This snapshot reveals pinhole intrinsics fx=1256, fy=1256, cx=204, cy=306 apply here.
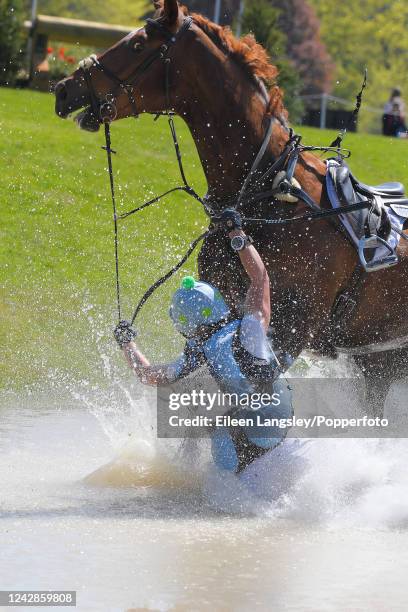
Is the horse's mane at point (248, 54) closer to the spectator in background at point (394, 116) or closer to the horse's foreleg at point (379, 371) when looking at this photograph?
the horse's foreleg at point (379, 371)

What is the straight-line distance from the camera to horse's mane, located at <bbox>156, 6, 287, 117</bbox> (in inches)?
257

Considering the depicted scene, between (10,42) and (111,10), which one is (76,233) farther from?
(111,10)

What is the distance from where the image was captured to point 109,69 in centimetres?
643

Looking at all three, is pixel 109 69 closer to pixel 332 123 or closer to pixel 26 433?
pixel 26 433

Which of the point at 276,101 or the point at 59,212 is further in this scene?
the point at 59,212

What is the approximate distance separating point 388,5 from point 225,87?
4485cm

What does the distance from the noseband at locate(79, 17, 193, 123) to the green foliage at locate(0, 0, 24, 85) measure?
1665 centimetres

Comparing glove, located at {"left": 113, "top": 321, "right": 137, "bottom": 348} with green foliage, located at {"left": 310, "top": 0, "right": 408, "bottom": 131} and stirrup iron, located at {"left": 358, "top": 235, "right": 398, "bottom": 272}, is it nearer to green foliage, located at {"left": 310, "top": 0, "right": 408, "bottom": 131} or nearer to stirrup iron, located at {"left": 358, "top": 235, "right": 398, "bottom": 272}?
stirrup iron, located at {"left": 358, "top": 235, "right": 398, "bottom": 272}

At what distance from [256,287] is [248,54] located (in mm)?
1280

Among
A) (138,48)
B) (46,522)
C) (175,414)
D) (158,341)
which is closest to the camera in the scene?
(46,522)

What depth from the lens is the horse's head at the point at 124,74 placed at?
6.40 metres

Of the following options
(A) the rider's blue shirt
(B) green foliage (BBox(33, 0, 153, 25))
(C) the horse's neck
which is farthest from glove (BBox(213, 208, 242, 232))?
(B) green foliage (BBox(33, 0, 153, 25))

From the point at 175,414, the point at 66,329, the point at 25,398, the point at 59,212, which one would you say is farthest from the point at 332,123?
the point at 175,414

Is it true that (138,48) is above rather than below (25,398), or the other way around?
above
